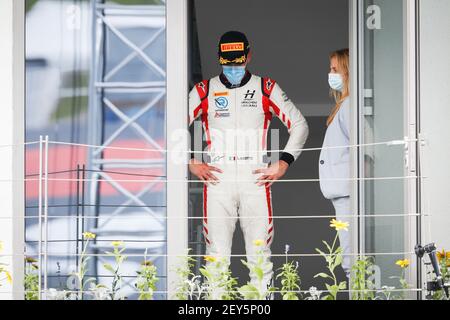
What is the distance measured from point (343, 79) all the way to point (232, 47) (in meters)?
0.72

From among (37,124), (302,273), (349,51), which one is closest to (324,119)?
(349,51)

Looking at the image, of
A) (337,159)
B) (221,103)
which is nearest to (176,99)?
(221,103)

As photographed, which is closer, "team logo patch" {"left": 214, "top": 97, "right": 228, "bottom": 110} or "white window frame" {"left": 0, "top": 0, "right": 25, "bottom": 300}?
"white window frame" {"left": 0, "top": 0, "right": 25, "bottom": 300}

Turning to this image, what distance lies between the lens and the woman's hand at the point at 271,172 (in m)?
5.81

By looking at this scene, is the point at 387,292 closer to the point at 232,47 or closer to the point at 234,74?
the point at 234,74

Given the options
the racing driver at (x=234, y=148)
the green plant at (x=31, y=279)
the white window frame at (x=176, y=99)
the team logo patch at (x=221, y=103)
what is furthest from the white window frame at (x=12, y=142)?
the team logo patch at (x=221, y=103)

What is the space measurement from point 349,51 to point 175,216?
1478 mm

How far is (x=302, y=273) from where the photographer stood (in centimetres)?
746

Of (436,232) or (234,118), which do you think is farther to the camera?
(234,118)

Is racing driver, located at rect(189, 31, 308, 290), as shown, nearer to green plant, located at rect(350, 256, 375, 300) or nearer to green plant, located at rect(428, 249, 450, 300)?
green plant, located at rect(350, 256, 375, 300)

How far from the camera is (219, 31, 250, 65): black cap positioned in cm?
581

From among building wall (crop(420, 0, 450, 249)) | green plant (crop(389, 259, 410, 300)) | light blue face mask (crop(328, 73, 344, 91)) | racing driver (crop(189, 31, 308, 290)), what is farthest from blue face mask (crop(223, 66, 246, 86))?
green plant (crop(389, 259, 410, 300))

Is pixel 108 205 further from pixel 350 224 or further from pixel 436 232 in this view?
pixel 436 232
